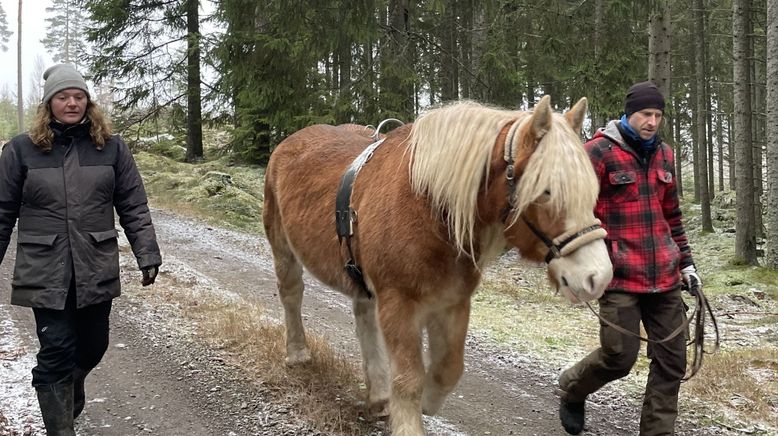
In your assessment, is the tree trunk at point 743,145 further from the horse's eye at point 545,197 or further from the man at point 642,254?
the horse's eye at point 545,197

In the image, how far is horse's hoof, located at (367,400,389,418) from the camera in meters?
3.86

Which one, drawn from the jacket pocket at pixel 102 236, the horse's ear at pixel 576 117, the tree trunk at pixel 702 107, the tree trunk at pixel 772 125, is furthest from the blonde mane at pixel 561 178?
the tree trunk at pixel 702 107

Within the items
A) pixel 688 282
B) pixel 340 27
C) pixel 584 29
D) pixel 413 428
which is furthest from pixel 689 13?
pixel 413 428

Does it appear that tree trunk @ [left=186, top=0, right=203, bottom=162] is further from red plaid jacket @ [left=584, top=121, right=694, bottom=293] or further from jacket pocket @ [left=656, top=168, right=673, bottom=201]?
jacket pocket @ [left=656, top=168, right=673, bottom=201]

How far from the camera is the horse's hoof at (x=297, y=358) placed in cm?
459

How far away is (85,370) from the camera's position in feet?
11.6

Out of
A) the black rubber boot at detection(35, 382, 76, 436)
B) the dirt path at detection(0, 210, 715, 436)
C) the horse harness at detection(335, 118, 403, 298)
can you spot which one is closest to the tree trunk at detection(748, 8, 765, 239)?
the dirt path at detection(0, 210, 715, 436)

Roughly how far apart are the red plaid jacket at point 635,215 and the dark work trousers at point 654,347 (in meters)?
0.11

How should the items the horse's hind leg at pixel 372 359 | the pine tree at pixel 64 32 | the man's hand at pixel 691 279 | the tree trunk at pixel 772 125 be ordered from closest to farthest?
the man's hand at pixel 691 279 < the horse's hind leg at pixel 372 359 < the tree trunk at pixel 772 125 < the pine tree at pixel 64 32

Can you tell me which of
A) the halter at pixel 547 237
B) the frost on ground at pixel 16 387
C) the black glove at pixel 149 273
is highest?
the halter at pixel 547 237

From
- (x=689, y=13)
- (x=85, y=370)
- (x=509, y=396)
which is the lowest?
(x=509, y=396)

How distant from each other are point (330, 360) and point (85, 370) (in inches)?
72.2

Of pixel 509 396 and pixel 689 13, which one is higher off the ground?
pixel 689 13

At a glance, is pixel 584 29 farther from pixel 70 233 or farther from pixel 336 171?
pixel 70 233
